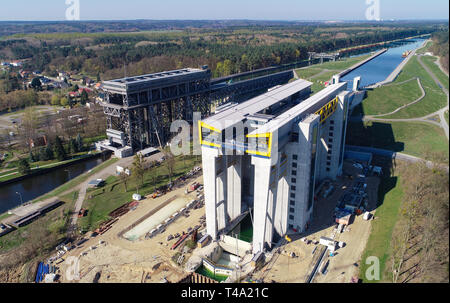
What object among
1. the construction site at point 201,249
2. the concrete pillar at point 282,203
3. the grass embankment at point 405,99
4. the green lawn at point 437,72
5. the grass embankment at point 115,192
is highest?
the green lawn at point 437,72

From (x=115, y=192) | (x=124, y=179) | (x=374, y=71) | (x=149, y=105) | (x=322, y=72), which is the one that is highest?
(x=374, y=71)

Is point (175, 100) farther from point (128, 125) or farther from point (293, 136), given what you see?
point (293, 136)

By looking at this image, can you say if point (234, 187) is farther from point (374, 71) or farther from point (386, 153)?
point (374, 71)

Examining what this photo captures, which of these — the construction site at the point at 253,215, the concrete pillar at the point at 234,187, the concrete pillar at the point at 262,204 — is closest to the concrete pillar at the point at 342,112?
the construction site at the point at 253,215

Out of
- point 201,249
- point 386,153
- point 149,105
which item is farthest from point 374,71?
point 201,249

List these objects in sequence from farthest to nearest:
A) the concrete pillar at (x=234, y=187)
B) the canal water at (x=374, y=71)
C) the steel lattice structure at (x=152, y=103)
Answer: the canal water at (x=374, y=71) → the steel lattice structure at (x=152, y=103) → the concrete pillar at (x=234, y=187)

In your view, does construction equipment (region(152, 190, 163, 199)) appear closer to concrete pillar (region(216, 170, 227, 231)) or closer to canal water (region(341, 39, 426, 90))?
concrete pillar (region(216, 170, 227, 231))

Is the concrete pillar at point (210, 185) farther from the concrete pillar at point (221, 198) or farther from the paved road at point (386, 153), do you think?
the paved road at point (386, 153)
